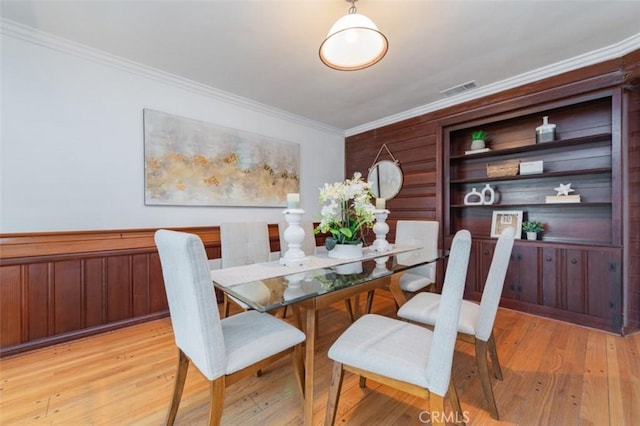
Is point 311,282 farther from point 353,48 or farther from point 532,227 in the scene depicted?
point 532,227

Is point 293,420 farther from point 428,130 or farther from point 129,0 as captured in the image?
point 428,130

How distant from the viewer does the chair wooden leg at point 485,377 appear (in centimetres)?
139

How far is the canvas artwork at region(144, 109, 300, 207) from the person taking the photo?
2693 millimetres

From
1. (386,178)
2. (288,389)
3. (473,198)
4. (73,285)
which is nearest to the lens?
(288,389)

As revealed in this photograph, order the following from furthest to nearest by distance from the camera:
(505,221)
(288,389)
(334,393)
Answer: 1. (505,221)
2. (288,389)
3. (334,393)

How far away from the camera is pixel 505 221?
3.15 meters

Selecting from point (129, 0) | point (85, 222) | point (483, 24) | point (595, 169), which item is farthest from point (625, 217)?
point (85, 222)

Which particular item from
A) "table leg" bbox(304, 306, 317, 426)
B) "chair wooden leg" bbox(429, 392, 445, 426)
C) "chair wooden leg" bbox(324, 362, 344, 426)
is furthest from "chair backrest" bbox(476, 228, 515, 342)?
"table leg" bbox(304, 306, 317, 426)

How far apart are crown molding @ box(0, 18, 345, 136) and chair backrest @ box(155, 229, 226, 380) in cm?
226

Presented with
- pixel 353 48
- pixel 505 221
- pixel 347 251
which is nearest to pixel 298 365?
pixel 347 251

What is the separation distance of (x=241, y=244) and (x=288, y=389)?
1.22m

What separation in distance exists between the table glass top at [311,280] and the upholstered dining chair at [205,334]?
0.19 meters

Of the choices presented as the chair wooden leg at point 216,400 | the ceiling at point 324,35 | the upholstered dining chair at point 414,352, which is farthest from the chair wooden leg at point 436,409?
the ceiling at point 324,35

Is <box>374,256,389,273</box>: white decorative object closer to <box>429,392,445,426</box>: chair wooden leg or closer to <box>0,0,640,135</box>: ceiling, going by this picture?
<box>429,392,445,426</box>: chair wooden leg
